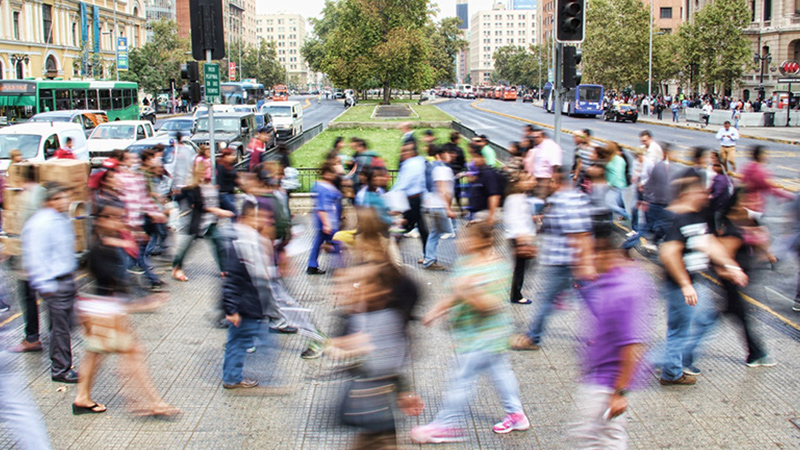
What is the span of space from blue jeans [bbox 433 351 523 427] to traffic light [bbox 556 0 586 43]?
326 inches

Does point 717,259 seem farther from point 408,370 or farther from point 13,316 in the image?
point 13,316

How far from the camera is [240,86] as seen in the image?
5741cm

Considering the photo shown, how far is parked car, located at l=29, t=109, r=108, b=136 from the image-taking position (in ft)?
85.0

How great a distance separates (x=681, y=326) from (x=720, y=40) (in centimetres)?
5310

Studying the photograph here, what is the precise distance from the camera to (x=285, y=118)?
34.8m

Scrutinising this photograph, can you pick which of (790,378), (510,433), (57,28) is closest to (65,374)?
(510,433)

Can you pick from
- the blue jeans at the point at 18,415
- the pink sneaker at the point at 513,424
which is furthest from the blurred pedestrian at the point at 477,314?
the blue jeans at the point at 18,415

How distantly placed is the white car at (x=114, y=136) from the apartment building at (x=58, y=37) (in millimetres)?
35910

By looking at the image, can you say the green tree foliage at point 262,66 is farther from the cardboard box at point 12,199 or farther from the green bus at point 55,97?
the cardboard box at point 12,199

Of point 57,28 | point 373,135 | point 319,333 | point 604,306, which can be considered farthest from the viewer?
point 57,28

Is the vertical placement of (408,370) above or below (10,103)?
below

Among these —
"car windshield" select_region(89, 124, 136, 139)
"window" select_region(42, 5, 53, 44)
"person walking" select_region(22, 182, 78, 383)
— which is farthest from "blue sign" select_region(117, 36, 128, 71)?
"person walking" select_region(22, 182, 78, 383)

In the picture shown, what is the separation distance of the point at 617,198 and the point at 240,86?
164ft

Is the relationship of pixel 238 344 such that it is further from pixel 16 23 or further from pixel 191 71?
pixel 16 23
